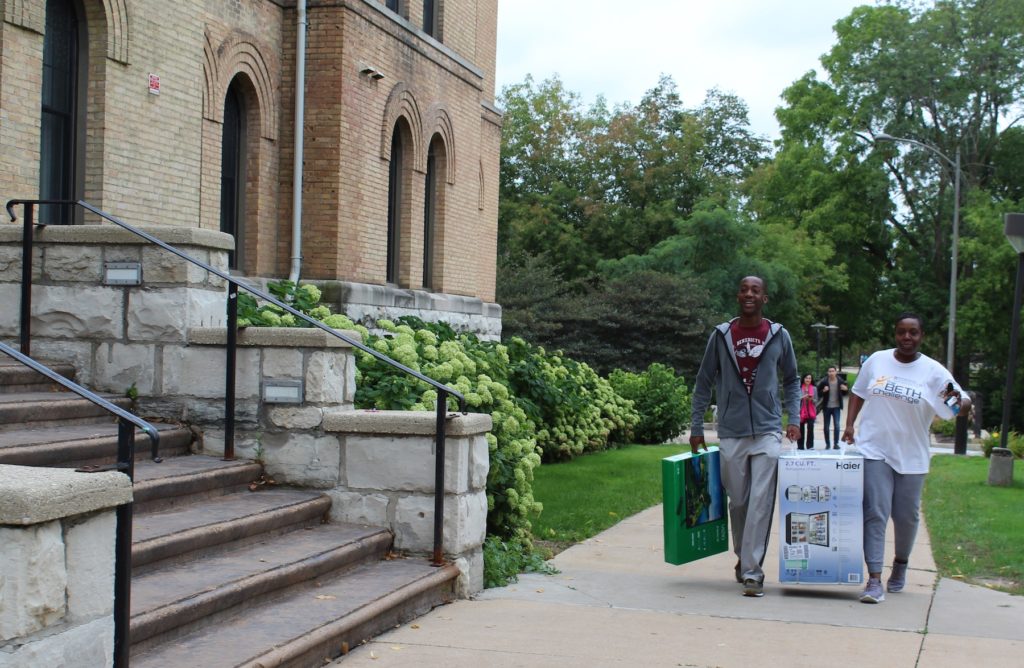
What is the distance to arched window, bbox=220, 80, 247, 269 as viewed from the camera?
1511 cm

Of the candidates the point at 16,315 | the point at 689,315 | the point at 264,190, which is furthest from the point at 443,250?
the point at 689,315

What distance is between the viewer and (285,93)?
50.8 feet

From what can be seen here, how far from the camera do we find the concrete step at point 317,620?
5031mm

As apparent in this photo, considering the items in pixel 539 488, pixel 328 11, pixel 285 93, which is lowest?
pixel 539 488

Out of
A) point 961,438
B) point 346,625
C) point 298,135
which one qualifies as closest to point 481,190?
point 298,135

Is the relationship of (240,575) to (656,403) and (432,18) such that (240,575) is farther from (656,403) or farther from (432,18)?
(656,403)

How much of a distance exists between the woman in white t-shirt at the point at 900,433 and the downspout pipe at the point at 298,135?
8959 millimetres

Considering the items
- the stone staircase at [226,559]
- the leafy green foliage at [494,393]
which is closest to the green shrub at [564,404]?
the leafy green foliage at [494,393]

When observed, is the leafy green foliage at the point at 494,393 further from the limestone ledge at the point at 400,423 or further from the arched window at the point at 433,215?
the arched window at the point at 433,215

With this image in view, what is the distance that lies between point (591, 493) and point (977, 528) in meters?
4.02

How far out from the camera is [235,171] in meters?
15.2

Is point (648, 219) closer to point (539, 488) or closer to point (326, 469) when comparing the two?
point (539, 488)

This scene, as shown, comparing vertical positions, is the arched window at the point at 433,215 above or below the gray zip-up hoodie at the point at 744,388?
above

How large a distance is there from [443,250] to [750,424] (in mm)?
12166
